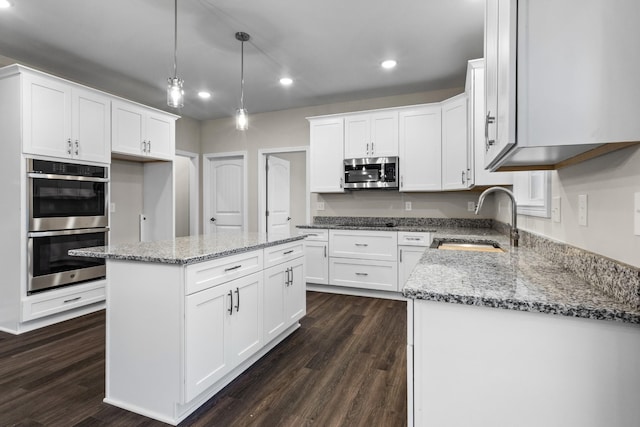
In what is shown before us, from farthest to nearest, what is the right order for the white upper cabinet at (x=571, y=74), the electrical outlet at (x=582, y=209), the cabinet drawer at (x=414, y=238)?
the cabinet drawer at (x=414, y=238) → the electrical outlet at (x=582, y=209) → the white upper cabinet at (x=571, y=74)

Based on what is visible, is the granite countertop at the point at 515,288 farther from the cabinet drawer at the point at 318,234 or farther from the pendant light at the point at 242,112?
the cabinet drawer at the point at 318,234

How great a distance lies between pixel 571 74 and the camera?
2.94 ft

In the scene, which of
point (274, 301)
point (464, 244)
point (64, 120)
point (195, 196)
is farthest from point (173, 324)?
point (195, 196)

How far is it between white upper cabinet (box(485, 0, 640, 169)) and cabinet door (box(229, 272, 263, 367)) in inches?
68.0

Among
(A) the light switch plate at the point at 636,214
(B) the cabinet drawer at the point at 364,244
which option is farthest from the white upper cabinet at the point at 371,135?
(A) the light switch plate at the point at 636,214

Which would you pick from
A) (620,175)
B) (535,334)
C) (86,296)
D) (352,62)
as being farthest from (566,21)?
(86,296)

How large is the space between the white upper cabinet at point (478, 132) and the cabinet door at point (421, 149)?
962 millimetres

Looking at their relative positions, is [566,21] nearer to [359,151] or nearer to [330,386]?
[330,386]

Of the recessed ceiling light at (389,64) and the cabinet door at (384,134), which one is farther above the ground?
the recessed ceiling light at (389,64)

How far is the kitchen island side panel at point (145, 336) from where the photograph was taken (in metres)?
1.75

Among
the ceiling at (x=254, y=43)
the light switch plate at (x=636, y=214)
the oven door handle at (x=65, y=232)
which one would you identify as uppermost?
the ceiling at (x=254, y=43)

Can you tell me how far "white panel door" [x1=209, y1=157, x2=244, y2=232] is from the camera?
557cm

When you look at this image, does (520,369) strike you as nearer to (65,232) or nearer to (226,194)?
(65,232)

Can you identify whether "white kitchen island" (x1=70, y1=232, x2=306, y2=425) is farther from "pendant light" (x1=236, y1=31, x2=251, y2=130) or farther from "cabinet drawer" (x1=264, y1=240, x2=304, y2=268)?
"pendant light" (x1=236, y1=31, x2=251, y2=130)
